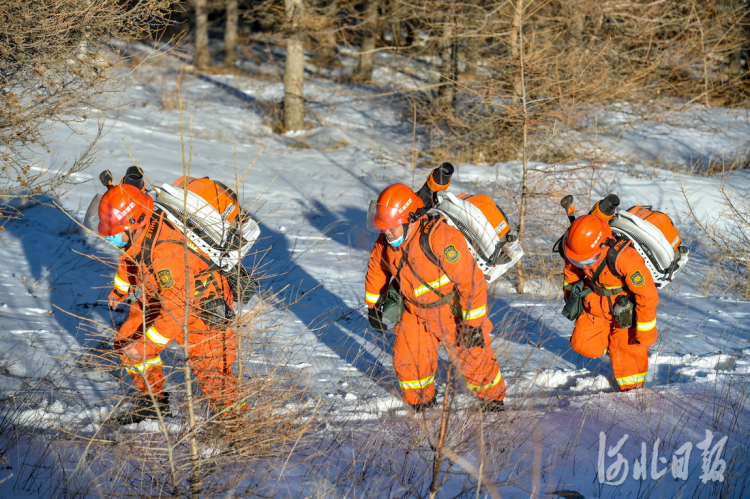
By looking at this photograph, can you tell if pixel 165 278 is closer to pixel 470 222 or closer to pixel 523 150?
pixel 470 222

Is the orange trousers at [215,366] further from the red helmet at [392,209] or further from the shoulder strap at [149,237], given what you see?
the red helmet at [392,209]

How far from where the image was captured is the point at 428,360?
394cm

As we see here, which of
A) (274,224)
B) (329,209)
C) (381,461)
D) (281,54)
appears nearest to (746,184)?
(329,209)

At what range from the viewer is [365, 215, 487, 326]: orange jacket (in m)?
3.73

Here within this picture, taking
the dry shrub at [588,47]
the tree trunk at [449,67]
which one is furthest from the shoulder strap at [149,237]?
Result: the tree trunk at [449,67]

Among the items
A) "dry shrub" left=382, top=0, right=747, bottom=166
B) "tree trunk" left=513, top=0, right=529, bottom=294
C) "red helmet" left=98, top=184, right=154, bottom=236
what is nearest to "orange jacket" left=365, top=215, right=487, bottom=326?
"red helmet" left=98, top=184, right=154, bottom=236

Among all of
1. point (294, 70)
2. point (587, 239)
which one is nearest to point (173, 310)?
point (587, 239)

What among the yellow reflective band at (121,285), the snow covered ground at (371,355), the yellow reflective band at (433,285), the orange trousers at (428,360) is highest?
the yellow reflective band at (433,285)

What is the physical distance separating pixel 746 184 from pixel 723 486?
7941 mm

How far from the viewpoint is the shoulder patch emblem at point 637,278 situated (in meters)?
4.12

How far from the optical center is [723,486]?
120 inches

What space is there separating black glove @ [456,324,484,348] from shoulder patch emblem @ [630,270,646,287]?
1301 mm

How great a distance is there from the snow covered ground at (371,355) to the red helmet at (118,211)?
0.70 meters

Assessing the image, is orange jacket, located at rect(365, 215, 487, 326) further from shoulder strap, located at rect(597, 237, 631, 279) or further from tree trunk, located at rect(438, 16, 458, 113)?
tree trunk, located at rect(438, 16, 458, 113)
